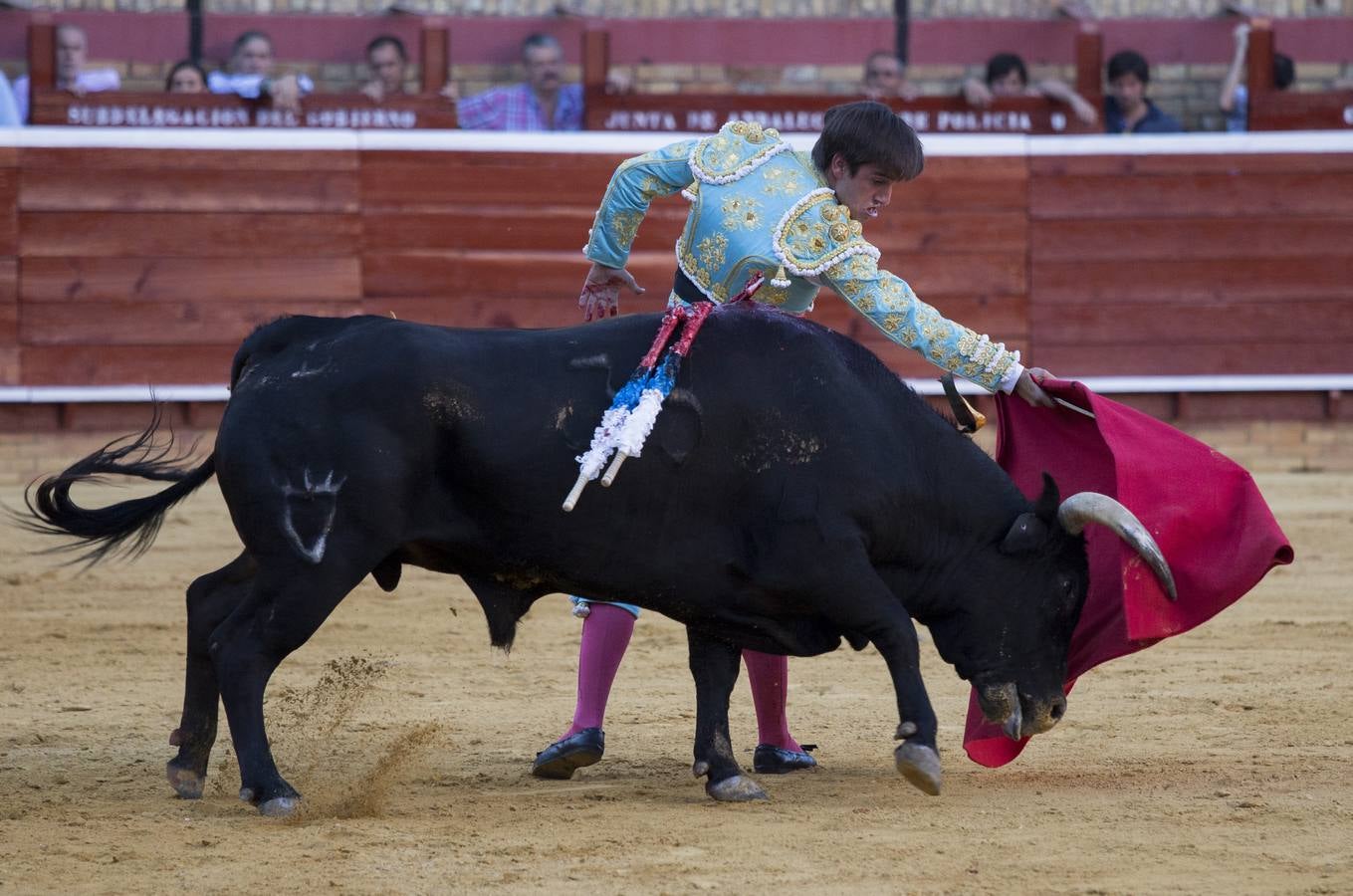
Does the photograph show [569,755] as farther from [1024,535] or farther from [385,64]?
[385,64]

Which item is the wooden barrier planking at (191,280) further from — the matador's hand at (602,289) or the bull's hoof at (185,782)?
the bull's hoof at (185,782)

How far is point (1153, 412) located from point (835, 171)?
5.94m

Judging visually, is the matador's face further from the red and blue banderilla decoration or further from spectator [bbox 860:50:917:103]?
spectator [bbox 860:50:917:103]

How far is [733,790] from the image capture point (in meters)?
3.64

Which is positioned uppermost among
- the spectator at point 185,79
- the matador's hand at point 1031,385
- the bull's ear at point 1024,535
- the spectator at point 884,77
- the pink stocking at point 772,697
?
the spectator at point 884,77

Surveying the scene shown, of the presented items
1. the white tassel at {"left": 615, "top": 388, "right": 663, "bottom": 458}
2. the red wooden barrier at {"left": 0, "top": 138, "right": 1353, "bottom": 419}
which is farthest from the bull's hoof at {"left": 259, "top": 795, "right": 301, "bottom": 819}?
the red wooden barrier at {"left": 0, "top": 138, "right": 1353, "bottom": 419}

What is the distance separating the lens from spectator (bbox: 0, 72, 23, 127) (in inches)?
330

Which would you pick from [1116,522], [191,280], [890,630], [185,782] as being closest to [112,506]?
[185,782]

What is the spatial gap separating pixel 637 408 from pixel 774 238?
0.50 m

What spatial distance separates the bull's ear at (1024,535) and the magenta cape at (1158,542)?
162 mm

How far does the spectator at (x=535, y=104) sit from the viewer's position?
29.3 feet

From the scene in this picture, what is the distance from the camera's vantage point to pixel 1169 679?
16.2 feet

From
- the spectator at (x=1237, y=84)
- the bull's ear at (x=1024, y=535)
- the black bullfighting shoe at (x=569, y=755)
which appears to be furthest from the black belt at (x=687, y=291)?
the spectator at (x=1237, y=84)

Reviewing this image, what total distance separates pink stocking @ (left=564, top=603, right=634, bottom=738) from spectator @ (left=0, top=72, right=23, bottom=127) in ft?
18.0
